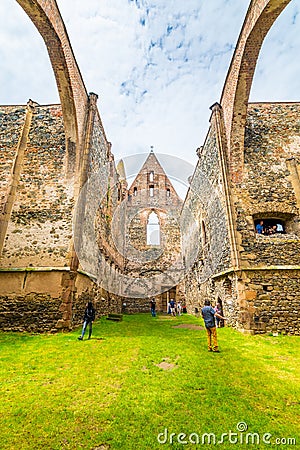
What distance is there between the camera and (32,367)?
4.71 m

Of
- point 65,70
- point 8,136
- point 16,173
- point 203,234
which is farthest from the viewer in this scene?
point 203,234

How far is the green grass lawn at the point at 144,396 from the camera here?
253cm

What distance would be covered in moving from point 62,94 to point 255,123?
7.87m

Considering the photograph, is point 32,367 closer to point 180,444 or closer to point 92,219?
point 180,444

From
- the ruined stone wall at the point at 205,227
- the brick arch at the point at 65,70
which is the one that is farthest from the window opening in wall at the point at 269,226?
the brick arch at the point at 65,70

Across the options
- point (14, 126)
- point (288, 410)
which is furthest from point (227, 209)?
point (14, 126)

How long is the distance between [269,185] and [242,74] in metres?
4.13

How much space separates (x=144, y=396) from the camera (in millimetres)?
3396

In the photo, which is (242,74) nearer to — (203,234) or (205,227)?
(205,227)

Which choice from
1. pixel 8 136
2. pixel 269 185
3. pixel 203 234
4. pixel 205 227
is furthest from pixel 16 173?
pixel 269 185

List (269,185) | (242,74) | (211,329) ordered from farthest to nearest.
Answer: (269,185) → (242,74) → (211,329)

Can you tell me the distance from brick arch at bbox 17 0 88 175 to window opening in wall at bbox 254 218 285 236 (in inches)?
297
